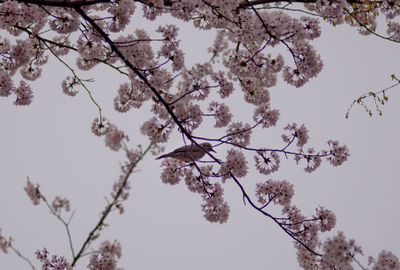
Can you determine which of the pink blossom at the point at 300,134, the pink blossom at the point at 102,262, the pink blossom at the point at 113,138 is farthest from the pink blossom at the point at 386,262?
the pink blossom at the point at 113,138

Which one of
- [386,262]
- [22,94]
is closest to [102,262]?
[22,94]

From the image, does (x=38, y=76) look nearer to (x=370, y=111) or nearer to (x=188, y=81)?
(x=188, y=81)

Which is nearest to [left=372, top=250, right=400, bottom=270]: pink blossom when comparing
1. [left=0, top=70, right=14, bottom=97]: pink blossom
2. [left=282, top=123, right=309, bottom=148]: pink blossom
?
[left=282, top=123, right=309, bottom=148]: pink blossom

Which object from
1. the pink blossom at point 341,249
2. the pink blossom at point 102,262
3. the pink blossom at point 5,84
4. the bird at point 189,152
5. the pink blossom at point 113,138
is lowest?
the pink blossom at point 341,249

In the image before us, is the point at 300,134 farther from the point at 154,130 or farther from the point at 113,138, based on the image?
the point at 113,138

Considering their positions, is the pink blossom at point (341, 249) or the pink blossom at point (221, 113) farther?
the pink blossom at point (221, 113)

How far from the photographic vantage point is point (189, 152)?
5.60 m

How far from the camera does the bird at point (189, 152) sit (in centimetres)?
560

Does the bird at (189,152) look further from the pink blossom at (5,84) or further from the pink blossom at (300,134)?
the pink blossom at (5,84)

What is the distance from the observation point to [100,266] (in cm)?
598

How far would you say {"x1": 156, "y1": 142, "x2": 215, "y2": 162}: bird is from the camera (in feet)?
18.4

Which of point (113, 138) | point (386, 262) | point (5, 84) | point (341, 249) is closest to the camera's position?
point (341, 249)

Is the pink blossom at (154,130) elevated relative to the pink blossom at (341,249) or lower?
elevated

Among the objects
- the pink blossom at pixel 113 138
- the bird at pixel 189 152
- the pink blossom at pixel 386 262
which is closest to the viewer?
the pink blossom at pixel 386 262
